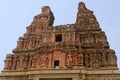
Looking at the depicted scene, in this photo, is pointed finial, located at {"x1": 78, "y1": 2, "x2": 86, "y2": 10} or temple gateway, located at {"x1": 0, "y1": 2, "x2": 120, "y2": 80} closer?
temple gateway, located at {"x1": 0, "y1": 2, "x2": 120, "y2": 80}

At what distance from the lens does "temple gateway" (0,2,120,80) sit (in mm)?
18156

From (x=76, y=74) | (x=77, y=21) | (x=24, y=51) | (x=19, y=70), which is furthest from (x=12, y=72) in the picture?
(x=77, y=21)

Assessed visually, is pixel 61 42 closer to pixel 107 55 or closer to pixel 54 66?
pixel 54 66

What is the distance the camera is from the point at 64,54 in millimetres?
19344

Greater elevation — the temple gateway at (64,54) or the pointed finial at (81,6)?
the pointed finial at (81,6)

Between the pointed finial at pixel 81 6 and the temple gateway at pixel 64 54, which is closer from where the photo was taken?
the temple gateway at pixel 64 54

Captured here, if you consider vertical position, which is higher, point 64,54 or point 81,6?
point 81,6

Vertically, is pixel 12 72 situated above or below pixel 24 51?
below

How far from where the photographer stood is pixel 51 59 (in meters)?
19.3

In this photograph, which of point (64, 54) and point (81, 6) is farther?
point (81, 6)

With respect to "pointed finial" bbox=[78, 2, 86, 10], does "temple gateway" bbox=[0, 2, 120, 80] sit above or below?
below

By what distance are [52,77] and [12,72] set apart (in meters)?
3.49

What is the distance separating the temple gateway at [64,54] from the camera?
59.6 feet

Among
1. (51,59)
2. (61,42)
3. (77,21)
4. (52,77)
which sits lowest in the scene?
(52,77)
